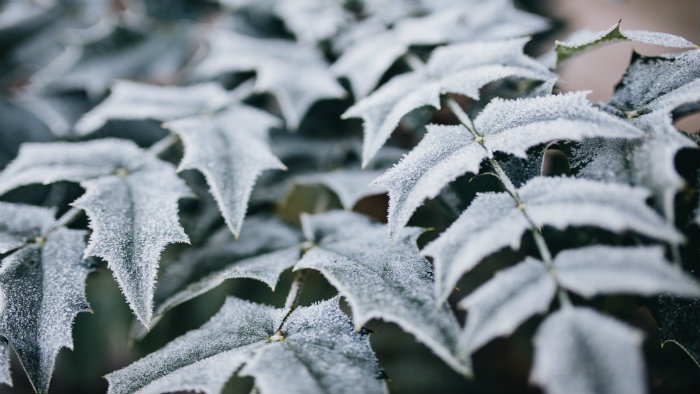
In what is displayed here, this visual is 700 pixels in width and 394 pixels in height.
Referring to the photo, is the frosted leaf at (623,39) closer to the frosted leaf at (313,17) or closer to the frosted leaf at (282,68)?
the frosted leaf at (282,68)

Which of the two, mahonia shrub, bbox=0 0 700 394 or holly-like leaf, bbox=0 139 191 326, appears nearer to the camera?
mahonia shrub, bbox=0 0 700 394

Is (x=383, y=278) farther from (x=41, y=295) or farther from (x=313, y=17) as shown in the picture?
(x=313, y=17)

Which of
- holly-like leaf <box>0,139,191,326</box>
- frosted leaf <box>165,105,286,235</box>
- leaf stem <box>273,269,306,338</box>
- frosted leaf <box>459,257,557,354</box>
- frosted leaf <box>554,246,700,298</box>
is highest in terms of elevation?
frosted leaf <box>554,246,700,298</box>

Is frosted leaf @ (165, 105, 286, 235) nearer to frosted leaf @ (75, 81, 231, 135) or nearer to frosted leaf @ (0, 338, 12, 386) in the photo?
frosted leaf @ (75, 81, 231, 135)

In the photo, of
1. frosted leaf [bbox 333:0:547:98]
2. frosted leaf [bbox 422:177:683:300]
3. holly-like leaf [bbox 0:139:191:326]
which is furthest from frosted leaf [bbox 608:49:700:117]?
holly-like leaf [bbox 0:139:191:326]

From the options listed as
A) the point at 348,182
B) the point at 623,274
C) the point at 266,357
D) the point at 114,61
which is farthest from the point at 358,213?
the point at 114,61

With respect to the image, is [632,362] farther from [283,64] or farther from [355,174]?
[283,64]

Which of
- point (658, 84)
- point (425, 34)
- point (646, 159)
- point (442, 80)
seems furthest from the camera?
point (425, 34)

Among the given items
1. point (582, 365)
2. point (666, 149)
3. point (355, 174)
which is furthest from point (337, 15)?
point (582, 365)
